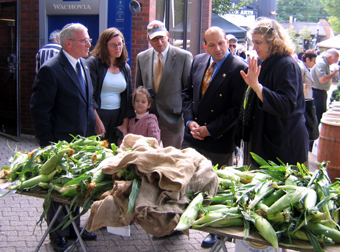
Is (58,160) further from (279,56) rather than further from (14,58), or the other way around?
(14,58)

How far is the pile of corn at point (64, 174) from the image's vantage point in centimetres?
267

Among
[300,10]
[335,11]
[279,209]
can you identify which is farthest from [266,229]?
[300,10]

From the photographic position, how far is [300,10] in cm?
7731

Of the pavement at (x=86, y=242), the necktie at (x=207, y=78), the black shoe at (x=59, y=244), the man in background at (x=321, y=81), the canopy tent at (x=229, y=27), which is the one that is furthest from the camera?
the canopy tent at (x=229, y=27)

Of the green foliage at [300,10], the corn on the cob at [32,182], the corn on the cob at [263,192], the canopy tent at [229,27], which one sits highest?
the green foliage at [300,10]

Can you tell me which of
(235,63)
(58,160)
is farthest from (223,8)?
(58,160)

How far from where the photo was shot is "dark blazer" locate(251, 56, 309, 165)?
11.2 ft

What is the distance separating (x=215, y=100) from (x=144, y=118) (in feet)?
3.29

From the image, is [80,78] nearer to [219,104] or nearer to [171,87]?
[171,87]

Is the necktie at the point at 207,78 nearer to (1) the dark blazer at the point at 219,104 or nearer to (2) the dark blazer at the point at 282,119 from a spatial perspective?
(1) the dark blazer at the point at 219,104

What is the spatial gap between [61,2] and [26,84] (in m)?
2.09

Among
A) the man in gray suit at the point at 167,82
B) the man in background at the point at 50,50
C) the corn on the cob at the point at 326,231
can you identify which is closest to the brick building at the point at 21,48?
the man in background at the point at 50,50

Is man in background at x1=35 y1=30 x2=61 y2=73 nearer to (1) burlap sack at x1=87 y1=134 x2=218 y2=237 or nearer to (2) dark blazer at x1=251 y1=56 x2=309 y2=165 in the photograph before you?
(2) dark blazer at x1=251 y1=56 x2=309 y2=165

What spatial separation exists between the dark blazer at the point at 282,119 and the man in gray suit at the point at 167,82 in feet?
4.92
